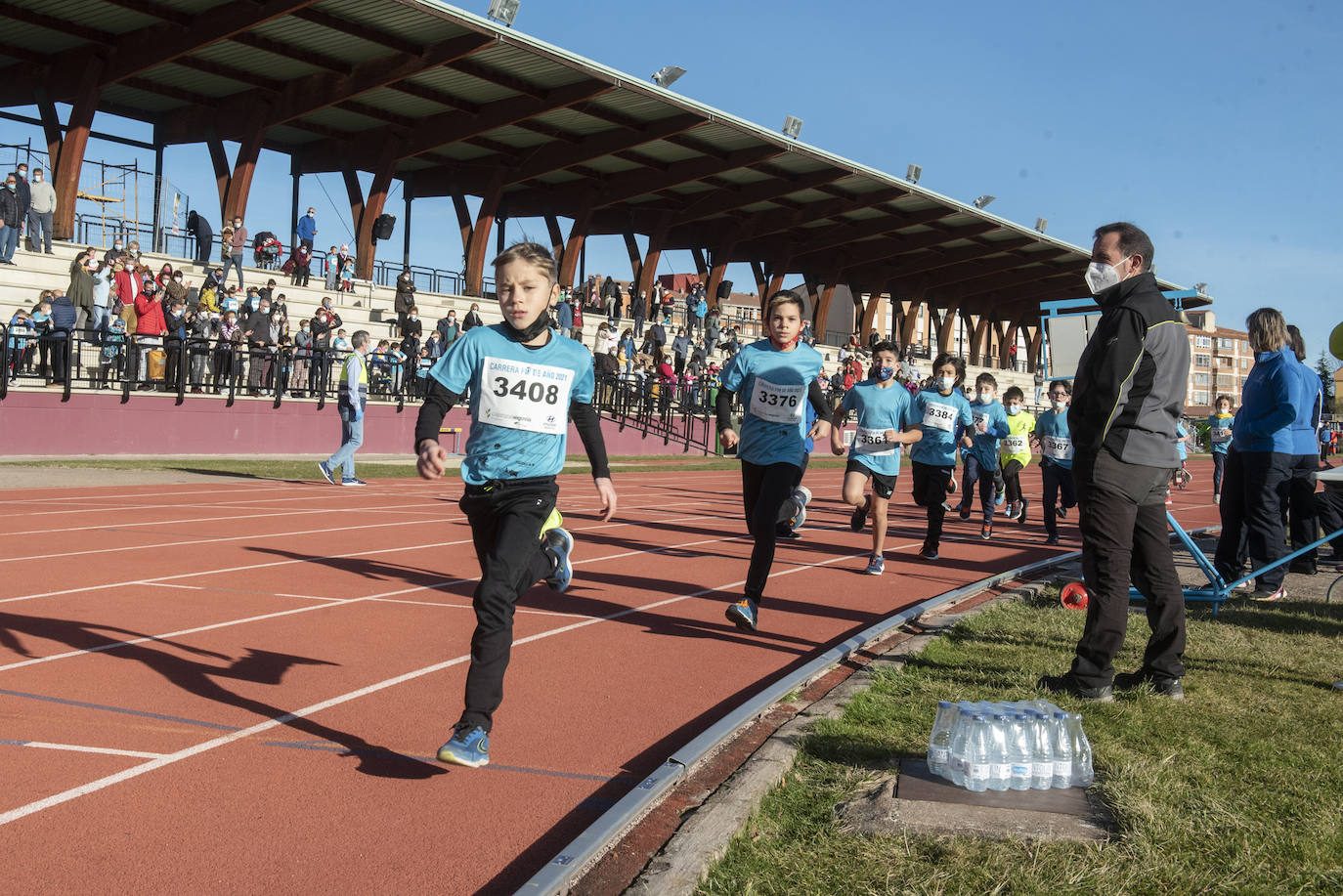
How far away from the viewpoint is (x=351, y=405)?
16.6 meters

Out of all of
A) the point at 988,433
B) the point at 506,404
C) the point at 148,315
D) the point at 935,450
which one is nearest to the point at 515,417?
the point at 506,404

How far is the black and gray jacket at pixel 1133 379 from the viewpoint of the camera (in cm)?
517

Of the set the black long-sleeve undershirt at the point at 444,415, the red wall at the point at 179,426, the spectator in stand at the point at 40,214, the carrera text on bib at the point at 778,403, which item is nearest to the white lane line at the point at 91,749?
the black long-sleeve undershirt at the point at 444,415

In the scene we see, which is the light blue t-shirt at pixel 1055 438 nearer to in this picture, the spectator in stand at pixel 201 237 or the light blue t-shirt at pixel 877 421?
the light blue t-shirt at pixel 877 421

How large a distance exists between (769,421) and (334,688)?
3.30m

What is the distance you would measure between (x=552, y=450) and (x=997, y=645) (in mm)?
3079

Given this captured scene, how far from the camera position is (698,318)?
40.6m

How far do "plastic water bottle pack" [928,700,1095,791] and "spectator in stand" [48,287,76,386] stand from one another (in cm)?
1953

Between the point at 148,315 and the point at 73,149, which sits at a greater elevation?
the point at 73,149

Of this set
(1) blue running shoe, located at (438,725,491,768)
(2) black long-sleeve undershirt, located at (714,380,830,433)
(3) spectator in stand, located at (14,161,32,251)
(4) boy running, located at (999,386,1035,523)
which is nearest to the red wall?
(3) spectator in stand, located at (14,161,32,251)

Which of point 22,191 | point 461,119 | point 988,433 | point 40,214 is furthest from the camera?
point 461,119

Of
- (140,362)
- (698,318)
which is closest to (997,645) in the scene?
(140,362)

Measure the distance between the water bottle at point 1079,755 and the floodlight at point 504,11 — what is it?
25.8m

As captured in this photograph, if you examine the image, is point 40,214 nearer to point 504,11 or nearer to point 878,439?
point 504,11
